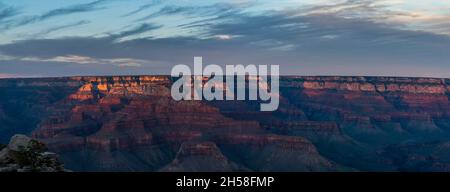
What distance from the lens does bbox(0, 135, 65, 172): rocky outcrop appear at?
3972cm

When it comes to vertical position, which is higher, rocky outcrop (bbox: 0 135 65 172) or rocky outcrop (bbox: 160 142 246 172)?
rocky outcrop (bbox: 0 135 65 172)

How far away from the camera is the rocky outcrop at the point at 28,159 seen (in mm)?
39719

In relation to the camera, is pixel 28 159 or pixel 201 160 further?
pixel 201 160

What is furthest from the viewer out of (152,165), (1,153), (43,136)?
(43,136)

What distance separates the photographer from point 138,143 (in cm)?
19525

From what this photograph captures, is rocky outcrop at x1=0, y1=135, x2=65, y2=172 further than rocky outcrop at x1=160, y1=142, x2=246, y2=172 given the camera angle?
No

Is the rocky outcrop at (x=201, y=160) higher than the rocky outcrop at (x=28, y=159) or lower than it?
lower

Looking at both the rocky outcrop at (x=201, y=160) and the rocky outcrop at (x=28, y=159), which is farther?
Answer: the rocky outcrop at (x=201, y=160)

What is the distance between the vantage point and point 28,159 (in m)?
41.2

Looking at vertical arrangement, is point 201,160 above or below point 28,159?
below
